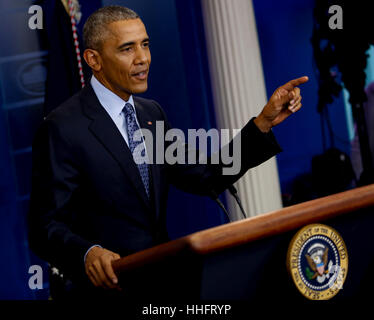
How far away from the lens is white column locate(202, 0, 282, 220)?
11.3 feet

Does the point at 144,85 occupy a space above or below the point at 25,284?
above

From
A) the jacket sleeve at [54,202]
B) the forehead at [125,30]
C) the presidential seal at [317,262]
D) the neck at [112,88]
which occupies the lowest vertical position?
the presidential seal at [317,262]

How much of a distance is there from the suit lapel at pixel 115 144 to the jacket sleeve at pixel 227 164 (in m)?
0.23

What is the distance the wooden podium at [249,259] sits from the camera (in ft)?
3.68

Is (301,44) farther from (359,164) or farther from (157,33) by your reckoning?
(157,33)

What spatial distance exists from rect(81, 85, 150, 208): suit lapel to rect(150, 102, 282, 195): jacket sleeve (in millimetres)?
227

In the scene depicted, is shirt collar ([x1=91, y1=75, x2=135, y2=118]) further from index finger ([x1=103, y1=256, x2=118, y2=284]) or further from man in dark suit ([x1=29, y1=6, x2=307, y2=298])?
index finger ([x1=103, y1=256, x2=118, y2=284])

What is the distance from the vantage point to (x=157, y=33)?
12.5 feet

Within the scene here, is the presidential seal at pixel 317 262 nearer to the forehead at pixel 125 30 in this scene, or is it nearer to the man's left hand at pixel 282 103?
the man's left hand at pixel 282 103

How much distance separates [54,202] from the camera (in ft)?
5.61

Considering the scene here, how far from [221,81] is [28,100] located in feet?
3.71

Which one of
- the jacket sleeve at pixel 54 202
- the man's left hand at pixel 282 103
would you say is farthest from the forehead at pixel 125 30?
the man's left hand at pixel 282 103

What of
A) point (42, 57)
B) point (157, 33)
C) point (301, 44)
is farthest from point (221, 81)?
point (301, 44)

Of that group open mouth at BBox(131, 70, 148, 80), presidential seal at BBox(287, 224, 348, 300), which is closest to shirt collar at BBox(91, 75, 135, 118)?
open mouth at BBox(131, 70, 148, 80)
